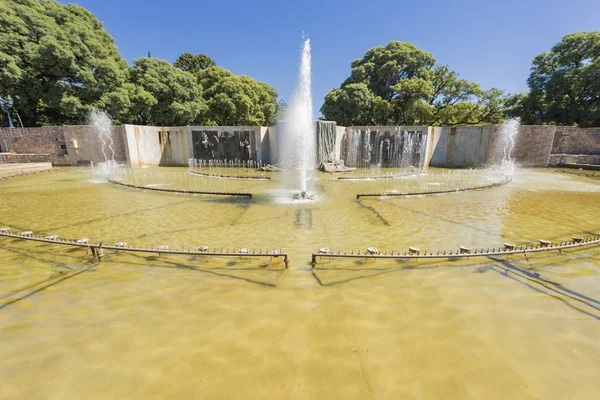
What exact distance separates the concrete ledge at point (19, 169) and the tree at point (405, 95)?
29.0 m

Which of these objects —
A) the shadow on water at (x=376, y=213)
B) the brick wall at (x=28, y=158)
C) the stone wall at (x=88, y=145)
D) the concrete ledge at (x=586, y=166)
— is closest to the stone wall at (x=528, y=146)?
the concrete ledge at (x=586, y=166)

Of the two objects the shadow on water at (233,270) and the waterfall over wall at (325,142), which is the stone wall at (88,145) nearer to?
the waterfall over wall at (325,142)

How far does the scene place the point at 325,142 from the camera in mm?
21297

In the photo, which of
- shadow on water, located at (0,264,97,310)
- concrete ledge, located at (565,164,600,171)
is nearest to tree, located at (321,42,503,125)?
concrete ledge, located at (565,164,600,171)

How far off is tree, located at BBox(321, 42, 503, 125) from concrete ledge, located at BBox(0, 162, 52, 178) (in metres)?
29.0

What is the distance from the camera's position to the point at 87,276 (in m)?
4.55

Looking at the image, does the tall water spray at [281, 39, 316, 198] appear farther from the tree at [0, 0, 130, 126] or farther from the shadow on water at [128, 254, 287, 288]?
the tree at [0, 0, 130, 126]

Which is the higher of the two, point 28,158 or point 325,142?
point 325,142

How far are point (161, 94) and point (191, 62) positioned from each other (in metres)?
18.4

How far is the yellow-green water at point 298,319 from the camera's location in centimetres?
255

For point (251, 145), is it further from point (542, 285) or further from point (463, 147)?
point (542, 285)

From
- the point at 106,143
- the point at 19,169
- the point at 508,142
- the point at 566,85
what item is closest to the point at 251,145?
the point at 106,143

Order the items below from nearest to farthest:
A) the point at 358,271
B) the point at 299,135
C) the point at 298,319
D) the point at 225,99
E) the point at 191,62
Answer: the point at 298,319 < the point at 358,271 < the point at 299,135 < the point at 225,99 < the point at 191,62

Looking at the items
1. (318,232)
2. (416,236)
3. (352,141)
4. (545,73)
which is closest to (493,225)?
(416,236)
